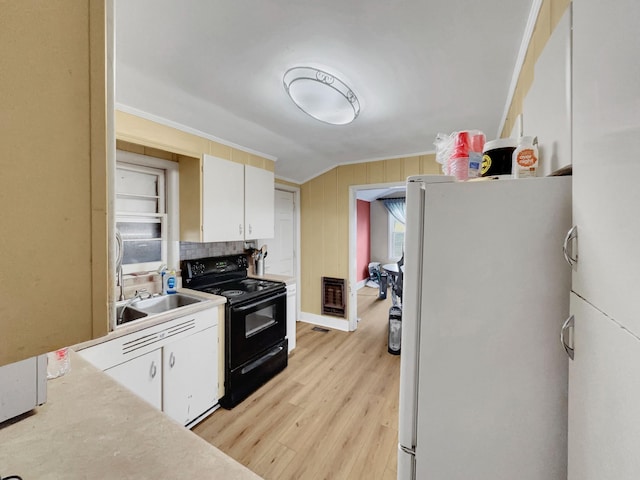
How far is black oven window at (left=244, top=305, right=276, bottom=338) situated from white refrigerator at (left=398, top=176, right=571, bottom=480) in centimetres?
164

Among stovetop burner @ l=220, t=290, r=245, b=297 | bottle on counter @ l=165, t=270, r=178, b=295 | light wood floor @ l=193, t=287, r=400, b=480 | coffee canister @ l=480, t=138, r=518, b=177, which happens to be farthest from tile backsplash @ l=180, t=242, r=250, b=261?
coffee canister @ l=480, t=138, r=518, b=177

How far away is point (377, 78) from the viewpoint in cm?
161

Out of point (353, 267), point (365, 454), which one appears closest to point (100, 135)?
point (365, 454)

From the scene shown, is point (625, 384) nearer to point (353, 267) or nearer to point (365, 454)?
point (365, 454)

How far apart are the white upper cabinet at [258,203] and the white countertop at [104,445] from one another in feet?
6.37

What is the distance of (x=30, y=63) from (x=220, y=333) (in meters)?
2.11

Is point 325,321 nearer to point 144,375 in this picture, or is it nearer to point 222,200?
point 222,200

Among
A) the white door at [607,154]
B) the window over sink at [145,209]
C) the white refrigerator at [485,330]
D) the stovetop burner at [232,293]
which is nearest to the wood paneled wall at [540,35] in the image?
the white door at [607,154]

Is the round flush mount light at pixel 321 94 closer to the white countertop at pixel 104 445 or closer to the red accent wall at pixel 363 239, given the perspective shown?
the white countertop at pixel 104 445

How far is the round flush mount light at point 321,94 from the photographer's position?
152cm

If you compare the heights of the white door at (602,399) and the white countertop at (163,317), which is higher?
the white door at (602,399)

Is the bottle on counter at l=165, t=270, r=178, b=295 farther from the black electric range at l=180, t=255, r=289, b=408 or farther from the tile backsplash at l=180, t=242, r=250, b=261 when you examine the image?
the tile backsplash at l=180, t=242, r=250, b=261

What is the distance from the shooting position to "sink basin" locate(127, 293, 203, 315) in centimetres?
209

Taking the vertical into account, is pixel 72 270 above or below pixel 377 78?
below
